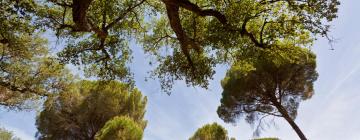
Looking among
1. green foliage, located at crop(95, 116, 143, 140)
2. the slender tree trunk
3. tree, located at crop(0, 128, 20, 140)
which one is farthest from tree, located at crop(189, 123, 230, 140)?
tree, located at crop(0, 128, 20, 140)

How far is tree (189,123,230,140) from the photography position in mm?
19797

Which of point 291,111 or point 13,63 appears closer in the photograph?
point 13,63

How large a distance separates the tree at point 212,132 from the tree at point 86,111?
8542 mm

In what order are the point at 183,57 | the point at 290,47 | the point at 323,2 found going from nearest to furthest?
the point at 323,2, the point at 290,47, the point at 183,57

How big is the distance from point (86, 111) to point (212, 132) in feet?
43.7

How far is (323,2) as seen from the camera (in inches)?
400

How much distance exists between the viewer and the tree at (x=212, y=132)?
1980 cm

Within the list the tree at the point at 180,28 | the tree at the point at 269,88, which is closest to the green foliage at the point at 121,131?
the tree at the point at 180,28

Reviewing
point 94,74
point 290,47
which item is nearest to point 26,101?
point 94,74

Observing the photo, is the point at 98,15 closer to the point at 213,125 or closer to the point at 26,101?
the point at 213,125

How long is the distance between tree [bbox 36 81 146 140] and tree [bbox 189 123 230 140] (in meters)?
8.54

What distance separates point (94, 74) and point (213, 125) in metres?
8.67

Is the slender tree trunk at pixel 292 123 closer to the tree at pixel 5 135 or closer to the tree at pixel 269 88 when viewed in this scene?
the tree at pixel 269 88

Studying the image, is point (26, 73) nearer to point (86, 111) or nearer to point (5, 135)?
point (86, 111)
